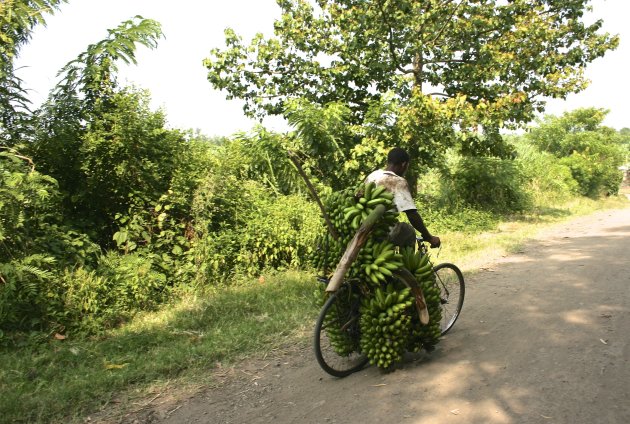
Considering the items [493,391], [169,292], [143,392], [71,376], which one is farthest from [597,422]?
[169,292]

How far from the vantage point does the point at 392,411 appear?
11.5ft

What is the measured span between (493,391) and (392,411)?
0.78 metres

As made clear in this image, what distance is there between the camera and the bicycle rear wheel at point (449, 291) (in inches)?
195

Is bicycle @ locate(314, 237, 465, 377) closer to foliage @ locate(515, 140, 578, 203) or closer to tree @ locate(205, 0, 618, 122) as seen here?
tree @ locate(205, 0, 618, 122)

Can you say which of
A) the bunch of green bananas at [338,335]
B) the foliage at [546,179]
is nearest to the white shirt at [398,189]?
the bunch of green bananas at [338,335]

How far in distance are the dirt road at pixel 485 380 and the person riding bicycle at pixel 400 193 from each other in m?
1.11

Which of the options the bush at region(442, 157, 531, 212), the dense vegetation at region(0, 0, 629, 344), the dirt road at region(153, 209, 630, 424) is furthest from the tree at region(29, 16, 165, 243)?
the bush at region(442, 157, 531, 212)

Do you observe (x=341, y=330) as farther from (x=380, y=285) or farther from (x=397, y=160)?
(x=397, y=160)

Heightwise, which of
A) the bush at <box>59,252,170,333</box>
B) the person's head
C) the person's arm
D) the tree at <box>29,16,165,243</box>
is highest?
the tree at <box>29,16,165,243</box>

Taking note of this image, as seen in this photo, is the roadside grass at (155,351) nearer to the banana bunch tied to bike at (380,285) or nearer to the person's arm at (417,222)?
the banana bunch tied to bike at (380,285)

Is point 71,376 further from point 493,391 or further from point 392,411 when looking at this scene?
point 493,391

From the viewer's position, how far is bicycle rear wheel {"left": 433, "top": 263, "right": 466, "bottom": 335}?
4.95m

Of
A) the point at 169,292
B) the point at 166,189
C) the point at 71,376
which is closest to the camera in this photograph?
the point at 71,376

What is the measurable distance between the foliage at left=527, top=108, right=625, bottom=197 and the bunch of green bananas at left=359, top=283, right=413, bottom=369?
18.5m
